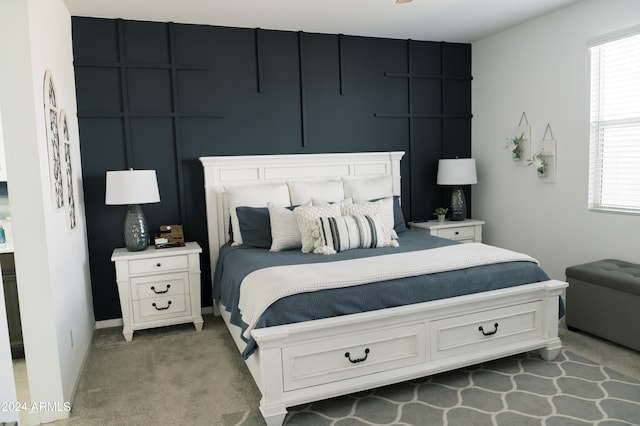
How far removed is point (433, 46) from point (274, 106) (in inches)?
72.2

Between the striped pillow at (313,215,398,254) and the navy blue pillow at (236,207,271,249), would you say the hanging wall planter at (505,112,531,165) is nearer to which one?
the striped pillow at (313,215,398,254)

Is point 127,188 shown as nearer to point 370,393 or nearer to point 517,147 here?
point 370,393

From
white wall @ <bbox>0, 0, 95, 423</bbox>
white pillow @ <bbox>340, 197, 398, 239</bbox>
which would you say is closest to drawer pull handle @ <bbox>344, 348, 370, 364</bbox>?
white pillow @ <bbox>340, 197, 398, 239</bbox>

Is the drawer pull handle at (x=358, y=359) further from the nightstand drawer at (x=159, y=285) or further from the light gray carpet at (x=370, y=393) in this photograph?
the nightstand drawer at (x=159, y=285)

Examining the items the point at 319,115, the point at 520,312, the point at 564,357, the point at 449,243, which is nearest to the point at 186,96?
the point at 319,115

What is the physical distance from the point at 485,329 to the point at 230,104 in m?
2.86

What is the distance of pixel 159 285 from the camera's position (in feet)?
13.0

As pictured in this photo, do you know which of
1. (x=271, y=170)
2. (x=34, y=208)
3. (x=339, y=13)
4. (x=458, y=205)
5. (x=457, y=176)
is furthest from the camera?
(x=458, y=205)

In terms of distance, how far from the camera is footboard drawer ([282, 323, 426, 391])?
261 cm

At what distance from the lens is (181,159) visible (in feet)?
14.3

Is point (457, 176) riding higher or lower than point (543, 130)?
lower

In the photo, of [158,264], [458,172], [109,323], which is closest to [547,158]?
[458,172]

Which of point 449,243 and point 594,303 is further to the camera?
point 449,243

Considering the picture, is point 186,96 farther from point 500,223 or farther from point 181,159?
point 500,223
